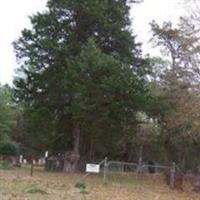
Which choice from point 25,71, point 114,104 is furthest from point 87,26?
point 114,104

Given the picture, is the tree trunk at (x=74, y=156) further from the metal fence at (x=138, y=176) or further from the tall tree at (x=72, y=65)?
the metal fence at (x=138, y=176)

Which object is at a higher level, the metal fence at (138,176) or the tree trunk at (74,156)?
the tree trunk at (74,156)

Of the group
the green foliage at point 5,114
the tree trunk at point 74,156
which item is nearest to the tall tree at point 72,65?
the tree trunk at point 74,156

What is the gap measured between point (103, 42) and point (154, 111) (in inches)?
248

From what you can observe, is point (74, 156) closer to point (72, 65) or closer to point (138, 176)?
point (138, 176)

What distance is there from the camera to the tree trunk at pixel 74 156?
36.1 meters

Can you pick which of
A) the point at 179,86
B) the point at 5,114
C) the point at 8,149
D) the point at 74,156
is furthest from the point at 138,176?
the point at 5,114

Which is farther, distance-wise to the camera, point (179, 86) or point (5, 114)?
point (5, 114)

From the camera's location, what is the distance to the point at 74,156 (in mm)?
36312

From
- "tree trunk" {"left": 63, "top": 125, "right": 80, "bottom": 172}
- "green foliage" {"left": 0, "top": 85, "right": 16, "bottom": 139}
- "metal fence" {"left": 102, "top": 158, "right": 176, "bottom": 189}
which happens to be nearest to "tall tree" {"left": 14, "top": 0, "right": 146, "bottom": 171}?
"tree trunk" {"left": 63, "top": 125, "right": 80, "bottom": 172}

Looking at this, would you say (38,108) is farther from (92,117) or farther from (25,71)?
(92,117)

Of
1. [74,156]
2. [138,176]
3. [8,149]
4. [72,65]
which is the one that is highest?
[72,65]

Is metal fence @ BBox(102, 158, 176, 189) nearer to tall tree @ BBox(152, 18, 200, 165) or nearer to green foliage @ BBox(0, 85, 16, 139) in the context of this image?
tall tree @ BBox(152, 18, 200, 165)

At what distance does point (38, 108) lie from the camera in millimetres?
36094
